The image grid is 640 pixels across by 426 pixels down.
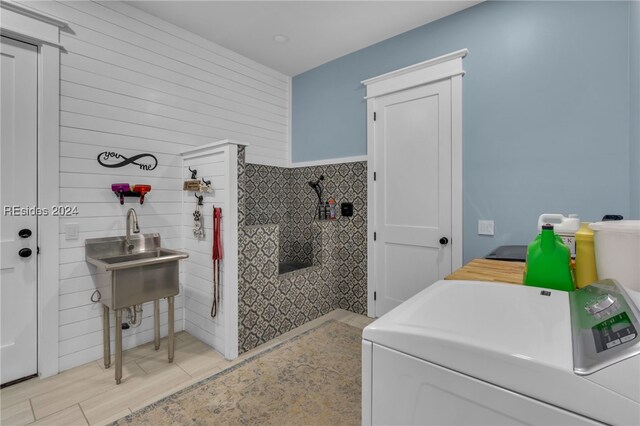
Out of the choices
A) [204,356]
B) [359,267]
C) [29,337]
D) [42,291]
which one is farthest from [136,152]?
[359,267]

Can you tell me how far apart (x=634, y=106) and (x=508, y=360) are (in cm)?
228

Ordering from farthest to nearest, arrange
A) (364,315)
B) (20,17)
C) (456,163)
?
(364,315), (456,163), (20,17)

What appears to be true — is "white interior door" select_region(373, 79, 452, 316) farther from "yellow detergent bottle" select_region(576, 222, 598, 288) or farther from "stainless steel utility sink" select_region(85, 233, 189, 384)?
"stainless steel utility sink" select_region(85, 233, 189, 384)

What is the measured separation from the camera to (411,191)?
310 centimetres

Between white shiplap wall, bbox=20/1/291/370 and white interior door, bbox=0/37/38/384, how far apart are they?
0.17 metres

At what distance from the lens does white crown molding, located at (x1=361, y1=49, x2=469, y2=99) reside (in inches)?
110

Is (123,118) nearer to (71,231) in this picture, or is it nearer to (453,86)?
(71,231)

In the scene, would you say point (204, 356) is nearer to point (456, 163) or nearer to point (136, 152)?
point (136, 152)

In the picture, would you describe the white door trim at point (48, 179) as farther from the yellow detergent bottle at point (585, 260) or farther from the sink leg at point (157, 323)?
the yellow detergent bottle at point (585, 260)

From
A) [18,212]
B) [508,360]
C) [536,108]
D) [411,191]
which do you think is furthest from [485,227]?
[18,212]

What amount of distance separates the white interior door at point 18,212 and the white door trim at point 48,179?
4cm

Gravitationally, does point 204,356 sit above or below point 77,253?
below

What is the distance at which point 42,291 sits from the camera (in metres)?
2.30

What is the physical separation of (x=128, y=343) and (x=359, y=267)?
234 centimetres
